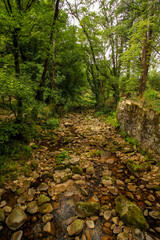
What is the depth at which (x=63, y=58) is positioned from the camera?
11406 mm

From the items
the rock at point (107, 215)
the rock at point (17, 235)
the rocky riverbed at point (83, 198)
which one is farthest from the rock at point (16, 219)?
the rock at point (107, 215)

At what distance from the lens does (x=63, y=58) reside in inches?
449

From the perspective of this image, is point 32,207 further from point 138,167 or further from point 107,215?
point 138,167

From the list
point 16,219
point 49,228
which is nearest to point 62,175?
point 49,228

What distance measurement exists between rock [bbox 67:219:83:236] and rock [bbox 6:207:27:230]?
0.99 meters

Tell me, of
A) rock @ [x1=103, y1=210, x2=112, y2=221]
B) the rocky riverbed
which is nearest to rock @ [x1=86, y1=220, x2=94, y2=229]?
the rocky riverbed

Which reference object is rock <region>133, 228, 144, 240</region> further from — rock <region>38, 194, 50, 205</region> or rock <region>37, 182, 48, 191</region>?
rock <region>37, 182, 48, 191</region>

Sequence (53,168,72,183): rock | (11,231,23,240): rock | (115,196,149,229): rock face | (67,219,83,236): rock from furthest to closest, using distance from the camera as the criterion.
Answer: (53,168,72,183): rock < (115,196,149,229): rock face < (67,219,83,236): rock < (11,231,23,240): rock

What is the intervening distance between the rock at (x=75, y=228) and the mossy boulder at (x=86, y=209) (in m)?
0.19

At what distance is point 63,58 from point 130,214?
12389mm

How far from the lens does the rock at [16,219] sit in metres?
2.33

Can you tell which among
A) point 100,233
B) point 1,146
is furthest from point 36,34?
point 100,233

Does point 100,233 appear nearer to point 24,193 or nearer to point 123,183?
point 123,183

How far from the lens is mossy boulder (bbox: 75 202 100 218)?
2.68 metres
